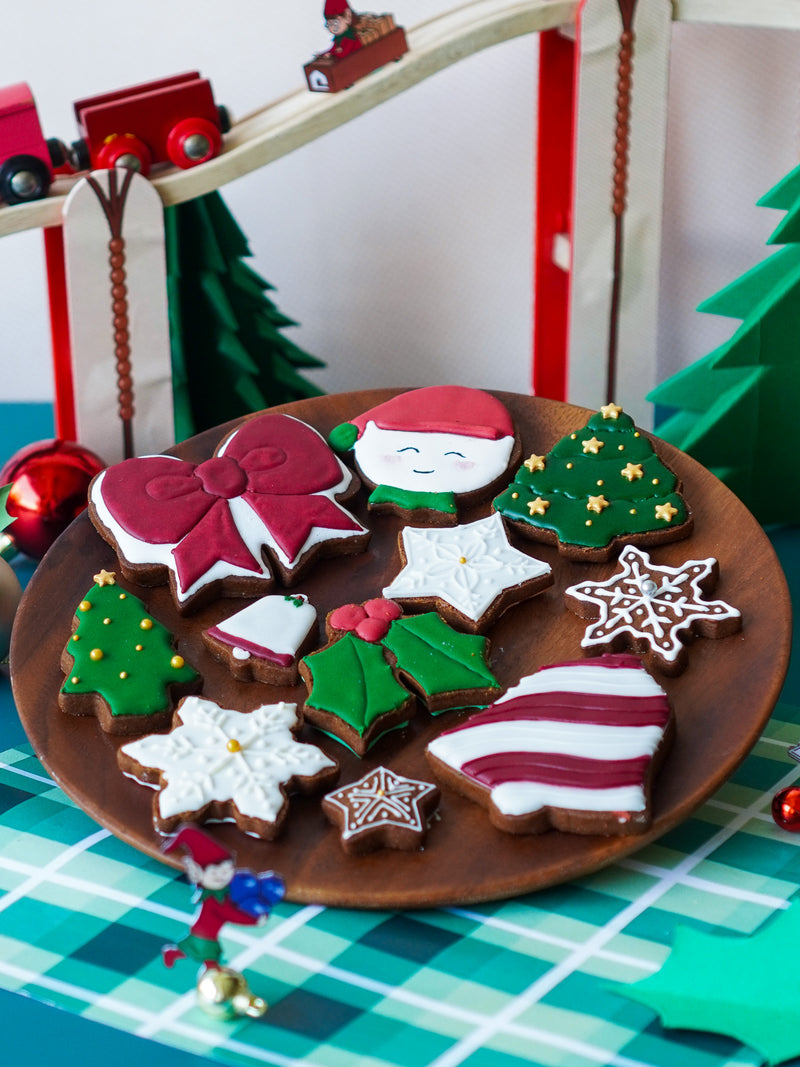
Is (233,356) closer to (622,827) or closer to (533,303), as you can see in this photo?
(533,303)

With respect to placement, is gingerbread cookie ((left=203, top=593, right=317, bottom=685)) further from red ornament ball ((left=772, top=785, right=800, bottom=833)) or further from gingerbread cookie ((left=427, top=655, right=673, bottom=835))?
red ornament ball ((left=772, top=785, right=800, bottom=833))

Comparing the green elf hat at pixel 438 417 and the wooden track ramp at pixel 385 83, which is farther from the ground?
the wooden track ramp at pixel 385 83

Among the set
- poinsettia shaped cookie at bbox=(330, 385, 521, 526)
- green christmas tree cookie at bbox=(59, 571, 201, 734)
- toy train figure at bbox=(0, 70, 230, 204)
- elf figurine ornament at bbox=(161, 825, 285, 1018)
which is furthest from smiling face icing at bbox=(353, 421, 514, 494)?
elf figurine ornament at bbox=(161, 825, 285, 1018)

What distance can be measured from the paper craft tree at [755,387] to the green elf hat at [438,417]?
283 mm

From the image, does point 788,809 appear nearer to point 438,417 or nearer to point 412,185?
point 438,417

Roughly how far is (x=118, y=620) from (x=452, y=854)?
353mm

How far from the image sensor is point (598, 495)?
1.18 metres

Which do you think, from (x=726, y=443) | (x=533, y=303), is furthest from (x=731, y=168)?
(x=726, y=443)

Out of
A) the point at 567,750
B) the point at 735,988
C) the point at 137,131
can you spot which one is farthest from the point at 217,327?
the point at 735,988

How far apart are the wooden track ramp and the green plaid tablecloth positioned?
2.34 feet

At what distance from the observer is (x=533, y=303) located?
5.73 feet

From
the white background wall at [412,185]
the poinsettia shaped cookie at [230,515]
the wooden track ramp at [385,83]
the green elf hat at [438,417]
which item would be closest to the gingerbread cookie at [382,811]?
the poinsettia shaped cookie at [230,515]

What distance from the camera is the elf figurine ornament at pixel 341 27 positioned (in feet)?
4.42

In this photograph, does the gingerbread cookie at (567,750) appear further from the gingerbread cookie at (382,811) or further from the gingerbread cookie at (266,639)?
the gingerbread cookie at (266,639)
